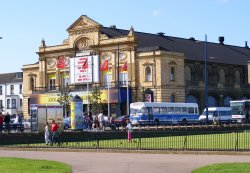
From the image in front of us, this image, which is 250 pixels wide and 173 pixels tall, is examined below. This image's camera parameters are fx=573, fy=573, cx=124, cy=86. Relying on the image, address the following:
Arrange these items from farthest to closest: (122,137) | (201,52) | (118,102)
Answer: (201,52)
(118,102)
(122,137)

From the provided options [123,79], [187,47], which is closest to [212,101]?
[187,47]

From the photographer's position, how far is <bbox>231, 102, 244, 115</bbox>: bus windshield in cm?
Result: 7581

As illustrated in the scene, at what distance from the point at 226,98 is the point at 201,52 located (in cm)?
909

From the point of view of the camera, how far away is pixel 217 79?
9738 cm

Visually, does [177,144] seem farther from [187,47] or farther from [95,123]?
[187,47]

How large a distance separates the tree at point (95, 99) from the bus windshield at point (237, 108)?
68.3 feet

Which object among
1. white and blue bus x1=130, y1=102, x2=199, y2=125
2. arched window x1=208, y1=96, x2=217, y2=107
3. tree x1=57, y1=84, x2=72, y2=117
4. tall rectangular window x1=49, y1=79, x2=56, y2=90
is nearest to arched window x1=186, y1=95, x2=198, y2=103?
arched window x1=208, y1=96, x2=217, y2=107

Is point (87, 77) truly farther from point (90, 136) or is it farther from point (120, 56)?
Answer: point (90, 136)

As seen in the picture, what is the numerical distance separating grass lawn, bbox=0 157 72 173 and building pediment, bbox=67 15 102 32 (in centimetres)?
7017

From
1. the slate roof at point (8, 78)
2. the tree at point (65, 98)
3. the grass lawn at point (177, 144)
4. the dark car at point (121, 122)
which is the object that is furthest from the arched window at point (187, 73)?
the slate roof at point (8, 78)

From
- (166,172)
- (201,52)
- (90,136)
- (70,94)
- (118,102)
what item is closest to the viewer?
(166,172)

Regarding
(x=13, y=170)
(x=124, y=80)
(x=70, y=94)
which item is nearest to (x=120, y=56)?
(x=124, y=80)

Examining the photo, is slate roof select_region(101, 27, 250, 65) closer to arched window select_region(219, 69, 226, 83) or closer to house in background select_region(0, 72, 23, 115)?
arched window select_region(219, 69, 226, 83)

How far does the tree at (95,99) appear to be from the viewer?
85750mm
